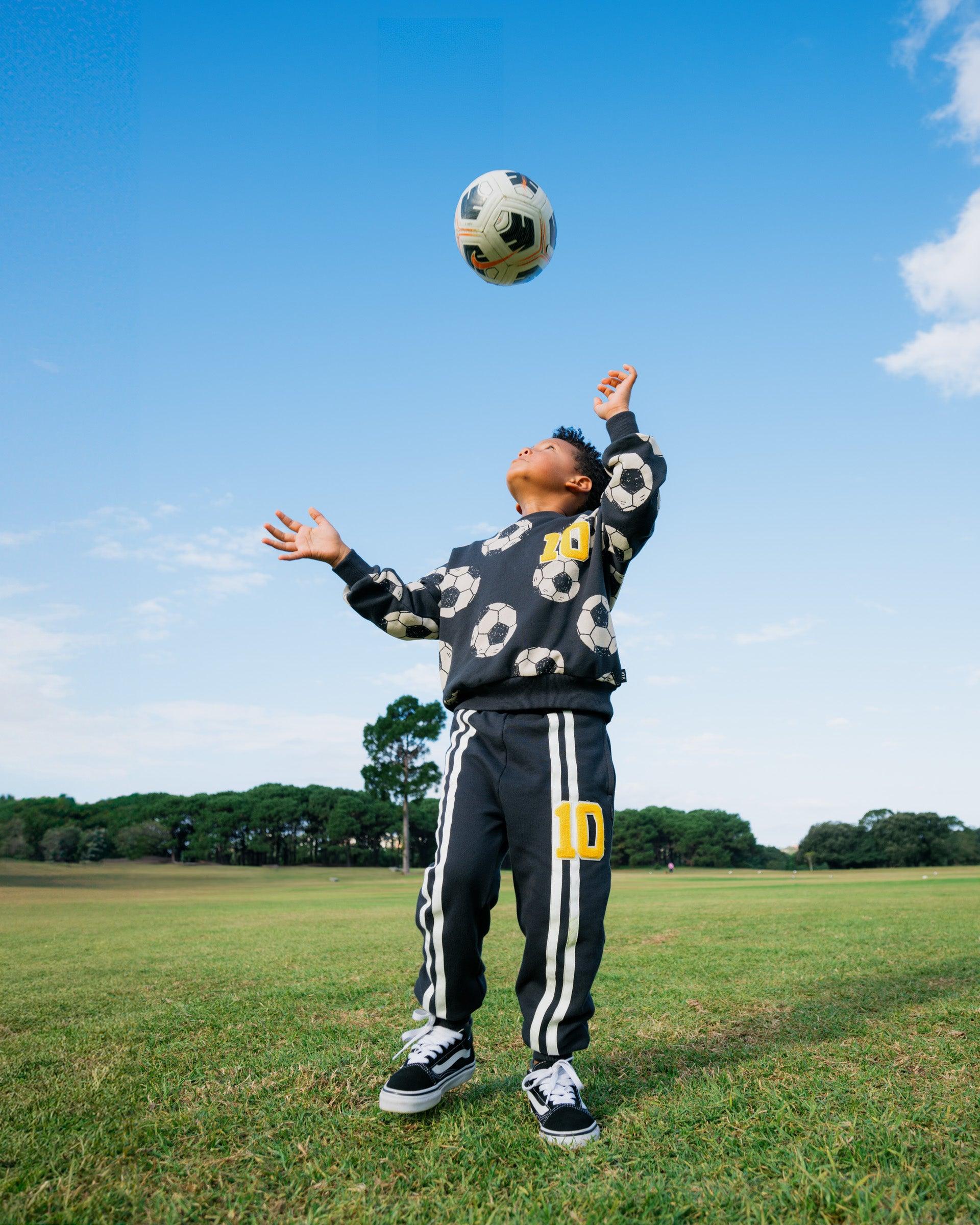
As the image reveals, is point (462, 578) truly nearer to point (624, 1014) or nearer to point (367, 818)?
point (624, 1014)

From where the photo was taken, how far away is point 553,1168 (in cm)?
186

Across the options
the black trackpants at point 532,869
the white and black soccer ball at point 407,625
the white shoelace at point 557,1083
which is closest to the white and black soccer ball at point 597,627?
the black trackpants at point 532,869

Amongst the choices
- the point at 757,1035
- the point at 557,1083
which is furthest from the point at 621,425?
the point at 757,1035

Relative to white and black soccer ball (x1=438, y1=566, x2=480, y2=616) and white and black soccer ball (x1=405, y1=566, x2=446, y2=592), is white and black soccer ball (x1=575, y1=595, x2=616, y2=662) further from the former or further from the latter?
white and black soccer ball (x1=405, y1=566, x2=446, y2=592)

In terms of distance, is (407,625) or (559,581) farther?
(407,625)

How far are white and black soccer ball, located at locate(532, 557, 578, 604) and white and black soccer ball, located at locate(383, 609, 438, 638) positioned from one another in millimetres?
527

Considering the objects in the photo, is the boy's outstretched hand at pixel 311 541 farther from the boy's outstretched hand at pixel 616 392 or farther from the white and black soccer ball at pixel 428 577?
the boy's outstretched hand at pixel 616 392

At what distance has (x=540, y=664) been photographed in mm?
2627

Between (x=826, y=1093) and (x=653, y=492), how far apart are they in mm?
1921

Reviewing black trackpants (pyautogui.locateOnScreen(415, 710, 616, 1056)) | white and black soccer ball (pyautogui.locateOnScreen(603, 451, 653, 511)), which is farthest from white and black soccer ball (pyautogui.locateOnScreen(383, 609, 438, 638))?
white and black soccer ball (pyautogui.locateOnScreen(603, 451, 653, 511))

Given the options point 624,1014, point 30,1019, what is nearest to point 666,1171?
point 624,1014

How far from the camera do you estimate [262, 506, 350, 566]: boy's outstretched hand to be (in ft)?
10.5

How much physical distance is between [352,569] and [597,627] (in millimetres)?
1060

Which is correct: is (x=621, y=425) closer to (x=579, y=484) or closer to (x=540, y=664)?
(x=579, y=484)
